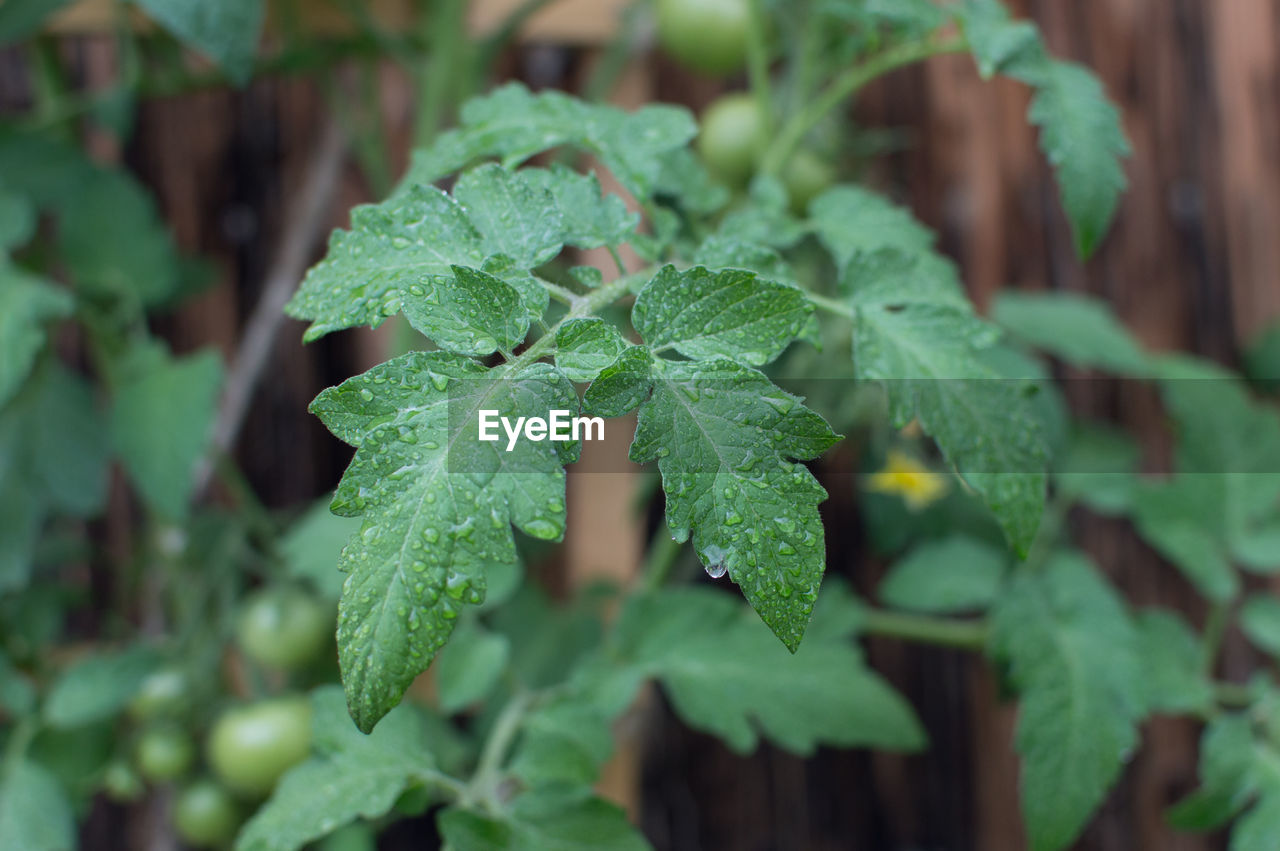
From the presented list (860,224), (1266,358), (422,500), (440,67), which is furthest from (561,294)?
(1266,358)

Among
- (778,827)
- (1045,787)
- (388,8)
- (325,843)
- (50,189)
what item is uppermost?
(388,8)

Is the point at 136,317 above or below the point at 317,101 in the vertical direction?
below

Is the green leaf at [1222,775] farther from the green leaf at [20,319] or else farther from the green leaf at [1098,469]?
the green leaf at [20,319]

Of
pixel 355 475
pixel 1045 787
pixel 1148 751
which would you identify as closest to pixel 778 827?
pixel 1148 751

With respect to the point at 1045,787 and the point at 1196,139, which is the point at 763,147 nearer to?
the point at 1045,787

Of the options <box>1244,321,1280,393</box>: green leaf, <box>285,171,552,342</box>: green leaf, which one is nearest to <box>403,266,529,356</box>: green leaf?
<box>285,171,552,342</box>: green leaf

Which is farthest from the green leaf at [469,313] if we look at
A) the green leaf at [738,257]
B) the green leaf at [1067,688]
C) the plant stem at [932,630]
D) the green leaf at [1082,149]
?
the plant stem at [932,630]
